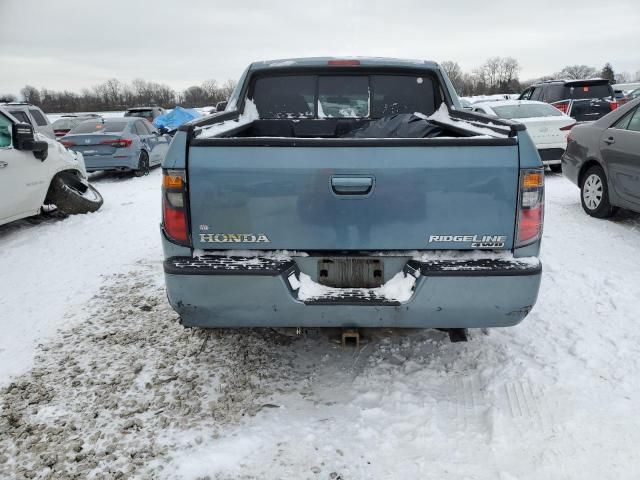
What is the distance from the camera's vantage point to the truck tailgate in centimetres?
250

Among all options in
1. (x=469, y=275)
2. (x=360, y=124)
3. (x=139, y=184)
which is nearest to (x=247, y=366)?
(x=469, y=275)

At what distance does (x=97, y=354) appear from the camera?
3.49 metres

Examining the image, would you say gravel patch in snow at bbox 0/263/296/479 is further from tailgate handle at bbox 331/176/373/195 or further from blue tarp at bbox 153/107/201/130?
blue tarp at bbox 153/107/201/130

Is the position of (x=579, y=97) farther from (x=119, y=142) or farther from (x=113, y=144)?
(x=113, y=144)

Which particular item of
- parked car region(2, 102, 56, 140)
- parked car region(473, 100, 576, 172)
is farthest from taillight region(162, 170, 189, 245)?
parked car region(2, 102, 56, 140)

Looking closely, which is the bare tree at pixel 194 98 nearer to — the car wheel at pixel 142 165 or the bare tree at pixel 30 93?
the bare tree at pixel 30 93

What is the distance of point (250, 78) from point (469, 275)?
2.71 m

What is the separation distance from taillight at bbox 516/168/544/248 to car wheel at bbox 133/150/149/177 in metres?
10.9

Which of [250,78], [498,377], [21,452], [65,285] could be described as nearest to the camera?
[21,452]

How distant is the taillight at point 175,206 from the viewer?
2.55m

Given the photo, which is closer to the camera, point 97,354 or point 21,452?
point 21,452

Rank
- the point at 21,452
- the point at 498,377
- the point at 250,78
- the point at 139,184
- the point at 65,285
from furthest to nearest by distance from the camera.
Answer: the point at 139,184 → the point at 65,285 → the point at 250,78 → the point at 498,377 → the point at 21,452

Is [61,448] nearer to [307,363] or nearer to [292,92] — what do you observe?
[307,363]

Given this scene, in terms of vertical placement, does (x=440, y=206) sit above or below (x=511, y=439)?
above
